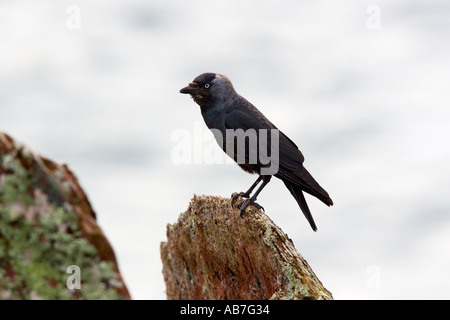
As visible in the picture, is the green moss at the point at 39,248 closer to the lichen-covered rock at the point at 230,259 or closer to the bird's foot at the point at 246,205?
the lichen-covered rock at the point at 230,259

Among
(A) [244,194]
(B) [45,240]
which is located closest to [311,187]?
(A) [244,194]

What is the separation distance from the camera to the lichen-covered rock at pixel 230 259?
6145 mm

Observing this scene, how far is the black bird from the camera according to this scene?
27.3 feet

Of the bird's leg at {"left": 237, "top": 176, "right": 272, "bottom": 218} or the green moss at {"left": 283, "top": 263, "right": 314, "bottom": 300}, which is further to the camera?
the bird's leg at {"left": 237, "top": 176, "right": 272, "bottom": 218}

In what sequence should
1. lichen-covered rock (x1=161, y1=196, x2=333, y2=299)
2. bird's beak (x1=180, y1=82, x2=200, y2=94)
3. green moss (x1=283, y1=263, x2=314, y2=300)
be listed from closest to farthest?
green moss (x1=283, y1=263, x2=314, y2=300) < lichen-covered rock (x1=161, y1=196, x2=333, y2=299) < bird's beak (x1=180, y1=82, x2=200, y2=94)

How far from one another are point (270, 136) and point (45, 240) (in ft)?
16.1

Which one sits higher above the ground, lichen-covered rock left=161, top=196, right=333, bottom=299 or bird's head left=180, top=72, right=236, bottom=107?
bird's head left=180, top=72, right=236, bottom=107

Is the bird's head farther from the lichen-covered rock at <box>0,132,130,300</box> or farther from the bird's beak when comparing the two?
the lichen-covered rock at <box>0,132,130,300</box>

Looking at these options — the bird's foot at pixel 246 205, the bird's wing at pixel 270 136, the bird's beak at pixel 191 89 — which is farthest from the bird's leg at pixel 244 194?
the bird's beak at pixel 191 89

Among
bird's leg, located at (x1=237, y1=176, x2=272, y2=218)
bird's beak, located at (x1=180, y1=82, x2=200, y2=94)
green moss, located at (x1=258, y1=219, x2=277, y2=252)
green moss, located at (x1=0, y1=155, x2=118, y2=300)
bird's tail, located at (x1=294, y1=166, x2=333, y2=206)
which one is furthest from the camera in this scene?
bird's beak, located at (x1=180, y1=82, x2=200, y2=94)

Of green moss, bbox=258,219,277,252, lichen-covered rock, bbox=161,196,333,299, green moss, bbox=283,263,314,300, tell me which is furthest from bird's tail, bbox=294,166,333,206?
green moss, bbox=283,263,314,300
